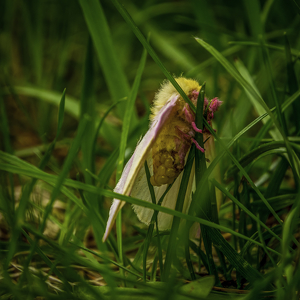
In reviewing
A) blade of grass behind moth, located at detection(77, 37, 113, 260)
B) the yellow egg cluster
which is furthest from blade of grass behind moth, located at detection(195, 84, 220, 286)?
blade of grass behind moth, located at detection(77, 37, 113, 260)

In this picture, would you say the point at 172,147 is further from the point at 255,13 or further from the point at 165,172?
the point at 255,13

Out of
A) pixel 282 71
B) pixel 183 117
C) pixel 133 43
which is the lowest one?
pixel 183 117

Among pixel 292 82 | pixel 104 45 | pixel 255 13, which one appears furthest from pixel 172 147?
pixel 255 13

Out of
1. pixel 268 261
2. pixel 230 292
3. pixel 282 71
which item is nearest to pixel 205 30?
pixel 282 71

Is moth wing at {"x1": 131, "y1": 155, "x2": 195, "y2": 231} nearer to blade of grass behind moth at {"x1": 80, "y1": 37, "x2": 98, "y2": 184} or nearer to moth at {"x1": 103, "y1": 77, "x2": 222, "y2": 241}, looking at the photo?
moth at {"x1": 103, "y1": 77, "x2": 222, "y2": 241}

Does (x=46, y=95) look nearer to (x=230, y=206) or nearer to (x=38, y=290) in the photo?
(x=230, y=206)

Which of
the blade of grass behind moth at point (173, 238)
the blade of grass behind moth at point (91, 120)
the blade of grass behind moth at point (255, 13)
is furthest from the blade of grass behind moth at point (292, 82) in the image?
the blade of grass behind moth at point (91, 120)

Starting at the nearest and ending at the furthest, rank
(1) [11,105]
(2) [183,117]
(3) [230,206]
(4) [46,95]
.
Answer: (2) [183,117] → (3) [230,206] → (4) [46,95] → (1) [11,105]
